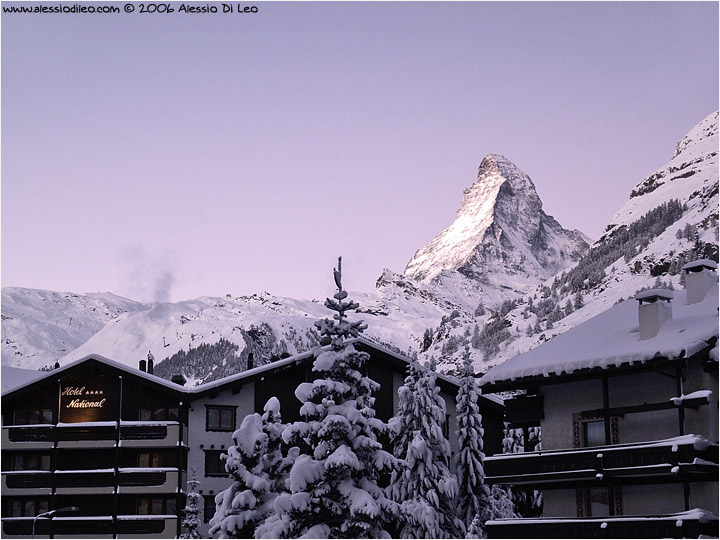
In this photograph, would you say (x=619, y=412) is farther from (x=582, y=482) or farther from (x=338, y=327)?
(x=338, y=327)

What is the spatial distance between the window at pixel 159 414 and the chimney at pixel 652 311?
90.7 feet

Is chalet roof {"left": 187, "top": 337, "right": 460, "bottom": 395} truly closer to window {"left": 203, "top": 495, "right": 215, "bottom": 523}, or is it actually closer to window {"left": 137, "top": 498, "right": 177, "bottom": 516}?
window {"left": 203, "top": 495, "right": 215, "bottom": 523}

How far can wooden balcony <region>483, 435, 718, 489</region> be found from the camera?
130 feet

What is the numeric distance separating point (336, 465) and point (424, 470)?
1836 centimetres

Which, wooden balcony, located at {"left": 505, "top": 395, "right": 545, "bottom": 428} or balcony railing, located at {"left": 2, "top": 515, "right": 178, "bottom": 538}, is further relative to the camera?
balcony railing, located at {"left": 2, "top": 515, "right": 178, "bottom": 538}

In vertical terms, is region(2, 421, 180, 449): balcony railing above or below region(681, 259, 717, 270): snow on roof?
below

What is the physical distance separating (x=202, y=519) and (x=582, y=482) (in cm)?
2315

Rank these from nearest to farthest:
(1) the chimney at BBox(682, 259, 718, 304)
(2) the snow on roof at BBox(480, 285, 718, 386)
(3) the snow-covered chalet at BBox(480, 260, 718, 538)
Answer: (3) the snow-covered chalet at BBox(480, 260, 718, 538) → (2) the snow on roof at BBox(480, 285, 718, 386) → (1) the chimney at BBox(682, 259, 718, 304)

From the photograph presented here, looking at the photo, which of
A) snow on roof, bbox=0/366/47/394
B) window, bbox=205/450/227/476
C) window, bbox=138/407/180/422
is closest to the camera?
window, bbox=205/450/227/476

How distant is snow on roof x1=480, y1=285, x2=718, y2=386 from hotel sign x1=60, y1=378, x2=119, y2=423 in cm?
2404

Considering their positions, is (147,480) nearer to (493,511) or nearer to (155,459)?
(155,459)

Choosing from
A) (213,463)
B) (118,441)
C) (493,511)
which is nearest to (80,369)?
(118,441)

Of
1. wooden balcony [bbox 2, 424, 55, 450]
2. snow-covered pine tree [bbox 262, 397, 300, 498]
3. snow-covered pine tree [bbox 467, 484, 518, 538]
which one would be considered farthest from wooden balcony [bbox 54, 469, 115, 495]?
snow-covered pine tree [bbox 262, 397, 300, 498]

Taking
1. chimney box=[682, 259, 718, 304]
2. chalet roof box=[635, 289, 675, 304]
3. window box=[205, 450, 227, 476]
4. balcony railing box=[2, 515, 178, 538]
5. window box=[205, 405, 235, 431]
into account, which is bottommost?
balcony railing box=[2, 515, 178, 538]
